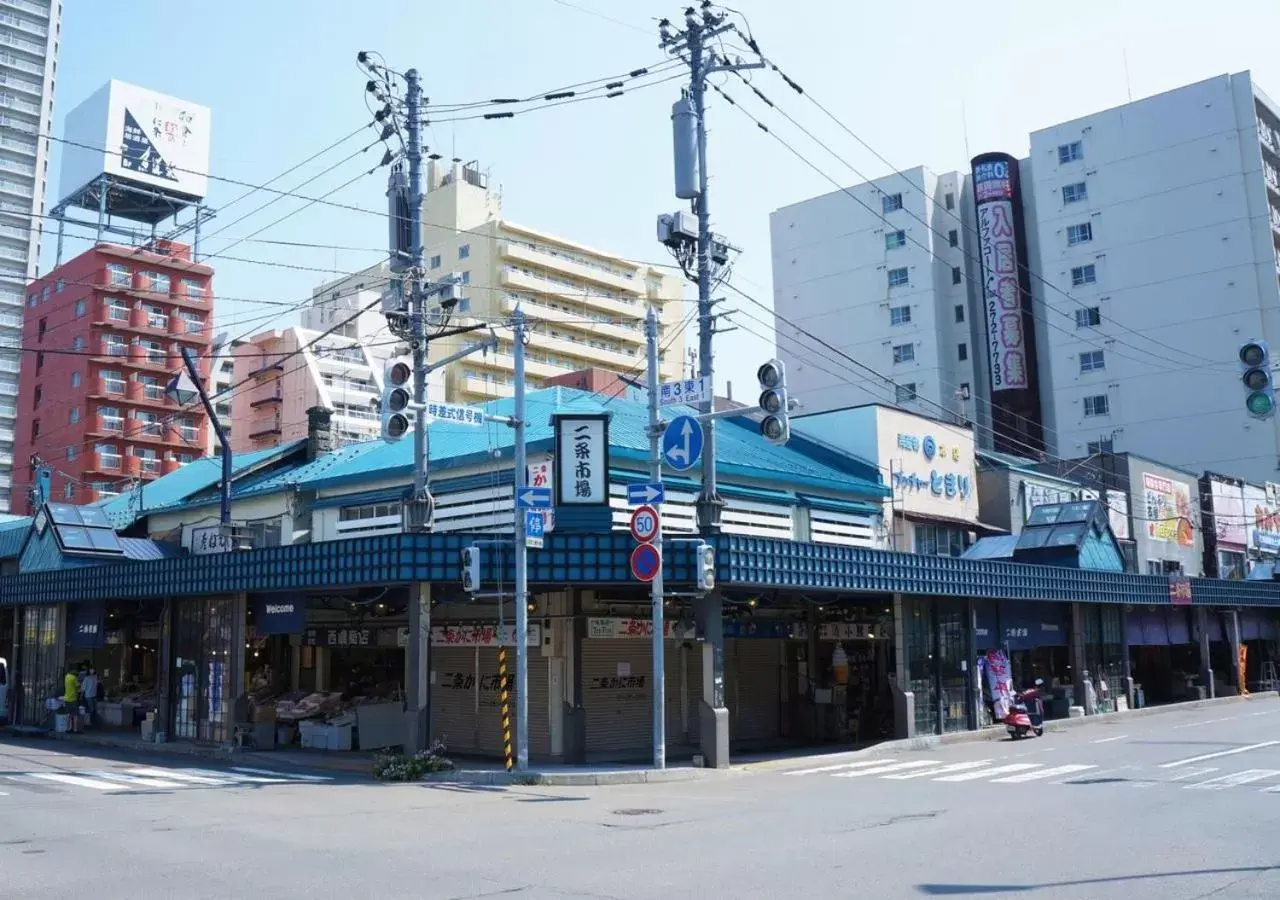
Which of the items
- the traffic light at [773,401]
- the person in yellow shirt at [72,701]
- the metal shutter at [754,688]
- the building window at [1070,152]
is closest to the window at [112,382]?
the person in yellow shirt at [72,701]

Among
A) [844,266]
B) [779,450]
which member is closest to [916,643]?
[779,450]

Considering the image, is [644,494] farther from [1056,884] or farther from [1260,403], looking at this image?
[1056,884]

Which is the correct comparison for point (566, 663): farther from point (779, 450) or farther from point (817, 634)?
point (779, 450)

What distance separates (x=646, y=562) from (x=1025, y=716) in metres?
13.2

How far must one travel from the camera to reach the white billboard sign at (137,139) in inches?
3056

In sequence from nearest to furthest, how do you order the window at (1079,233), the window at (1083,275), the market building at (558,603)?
the market building at (558,603) < the window at (1083,275) < the window at (1079,233)

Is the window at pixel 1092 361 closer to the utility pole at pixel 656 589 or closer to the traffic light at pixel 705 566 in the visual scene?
the utility pole at pixel 656 589

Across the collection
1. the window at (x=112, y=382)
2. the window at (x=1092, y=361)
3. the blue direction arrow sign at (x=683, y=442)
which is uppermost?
the window at (x=112, y=382)

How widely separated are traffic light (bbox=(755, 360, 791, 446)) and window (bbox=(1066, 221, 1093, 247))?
56.5 m

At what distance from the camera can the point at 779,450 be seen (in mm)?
34281

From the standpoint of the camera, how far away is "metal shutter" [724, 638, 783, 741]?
3008cm

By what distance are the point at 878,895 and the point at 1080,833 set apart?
183 inches

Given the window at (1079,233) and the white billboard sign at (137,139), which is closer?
the window at (1079,233)

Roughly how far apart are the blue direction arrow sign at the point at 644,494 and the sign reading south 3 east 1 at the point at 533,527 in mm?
1767
